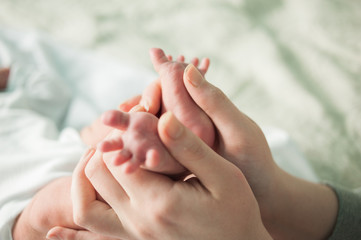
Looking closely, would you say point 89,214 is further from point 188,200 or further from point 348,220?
point 348,220

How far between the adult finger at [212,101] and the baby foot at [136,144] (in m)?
0.10

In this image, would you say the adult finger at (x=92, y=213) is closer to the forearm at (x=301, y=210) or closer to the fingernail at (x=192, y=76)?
the fingernail at (x=192, y=76)

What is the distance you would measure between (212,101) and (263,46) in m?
0.78

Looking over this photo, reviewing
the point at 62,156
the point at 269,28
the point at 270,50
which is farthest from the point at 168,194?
the point at 269,28

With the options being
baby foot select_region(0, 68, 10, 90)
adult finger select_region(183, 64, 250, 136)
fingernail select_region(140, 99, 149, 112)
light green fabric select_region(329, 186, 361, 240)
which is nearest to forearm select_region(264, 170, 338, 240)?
light green fabric select_region(329, 186, 361, 240)

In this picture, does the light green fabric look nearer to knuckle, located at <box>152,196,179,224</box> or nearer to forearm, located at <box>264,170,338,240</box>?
forearm, located at <box>264,170,338,240</box>

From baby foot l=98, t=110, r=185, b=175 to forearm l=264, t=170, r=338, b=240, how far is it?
1.05 feet

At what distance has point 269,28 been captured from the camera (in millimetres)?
1285

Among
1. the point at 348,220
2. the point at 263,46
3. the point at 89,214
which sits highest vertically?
the point at 263,46

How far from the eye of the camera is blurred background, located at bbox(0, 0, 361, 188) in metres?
1.02

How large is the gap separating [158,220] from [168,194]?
0.04 m

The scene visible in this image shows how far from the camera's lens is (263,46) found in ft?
4.02

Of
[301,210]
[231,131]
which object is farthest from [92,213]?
[301,210]

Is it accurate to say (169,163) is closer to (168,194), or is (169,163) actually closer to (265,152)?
(168,194)
